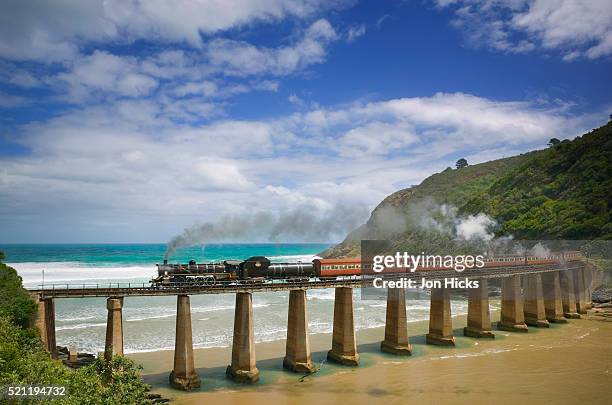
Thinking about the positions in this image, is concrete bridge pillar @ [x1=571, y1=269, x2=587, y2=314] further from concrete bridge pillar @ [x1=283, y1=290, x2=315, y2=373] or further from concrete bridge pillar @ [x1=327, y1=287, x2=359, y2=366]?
concrete bridge pillar @ [x1=283, y1=290, x2=315, y2=373]

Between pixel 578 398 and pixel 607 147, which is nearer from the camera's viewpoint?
pixel 578 398

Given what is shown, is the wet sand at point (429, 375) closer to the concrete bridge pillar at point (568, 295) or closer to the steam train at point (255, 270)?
the steam train at point (255, 270)

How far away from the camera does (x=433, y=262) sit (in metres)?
45.9

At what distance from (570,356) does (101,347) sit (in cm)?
4300

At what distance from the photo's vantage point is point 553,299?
52531 mm

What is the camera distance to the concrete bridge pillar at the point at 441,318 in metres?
40.2

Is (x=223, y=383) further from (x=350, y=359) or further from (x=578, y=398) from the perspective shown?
(x=578, y=398)

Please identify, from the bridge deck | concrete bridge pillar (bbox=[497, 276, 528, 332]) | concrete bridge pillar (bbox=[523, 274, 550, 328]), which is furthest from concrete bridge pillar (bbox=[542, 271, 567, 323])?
the bridge deck

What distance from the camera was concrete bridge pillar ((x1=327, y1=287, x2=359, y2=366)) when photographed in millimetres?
34062

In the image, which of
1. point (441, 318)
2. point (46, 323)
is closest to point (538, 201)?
point (441, 318)

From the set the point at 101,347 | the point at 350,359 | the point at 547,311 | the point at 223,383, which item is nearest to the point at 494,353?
the point at 350,359

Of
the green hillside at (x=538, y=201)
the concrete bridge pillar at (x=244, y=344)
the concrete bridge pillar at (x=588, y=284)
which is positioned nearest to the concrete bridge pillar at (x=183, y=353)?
the concrete bridge pillar at (x=244, y=344)

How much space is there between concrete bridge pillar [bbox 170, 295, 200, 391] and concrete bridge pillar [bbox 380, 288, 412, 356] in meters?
17.3

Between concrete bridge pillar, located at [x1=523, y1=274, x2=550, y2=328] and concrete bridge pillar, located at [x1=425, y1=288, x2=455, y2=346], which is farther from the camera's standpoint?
concrete bridge pillar, located at [x1=523, y1=274, x2=550, y2=328]
